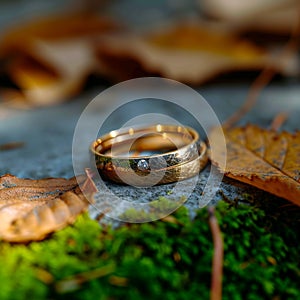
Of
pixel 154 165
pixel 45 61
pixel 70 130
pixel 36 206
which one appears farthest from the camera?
pixel 45 61

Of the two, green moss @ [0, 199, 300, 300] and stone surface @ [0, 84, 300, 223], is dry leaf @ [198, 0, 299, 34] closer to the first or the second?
stone surface @ [0, 84, 300, 223]

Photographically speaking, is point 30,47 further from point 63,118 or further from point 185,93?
point 185,93

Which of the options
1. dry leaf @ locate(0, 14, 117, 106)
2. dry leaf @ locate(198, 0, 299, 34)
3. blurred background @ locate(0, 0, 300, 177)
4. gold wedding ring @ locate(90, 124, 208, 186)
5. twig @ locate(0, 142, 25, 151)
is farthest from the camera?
dry leaf @ locate(198, 0, 299, 34)

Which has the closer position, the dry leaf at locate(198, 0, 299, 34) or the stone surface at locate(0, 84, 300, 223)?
the stone surface at locate(0, 84, 300, 223)

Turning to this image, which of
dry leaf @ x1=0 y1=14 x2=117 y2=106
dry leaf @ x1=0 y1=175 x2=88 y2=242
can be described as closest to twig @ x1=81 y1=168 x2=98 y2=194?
dry leaf @ x1=0 y1=175 x2=88 y2=242

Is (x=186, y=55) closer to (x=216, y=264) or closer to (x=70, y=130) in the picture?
(x=70, y=130)

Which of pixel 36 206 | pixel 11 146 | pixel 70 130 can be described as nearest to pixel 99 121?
pixel 70 130
